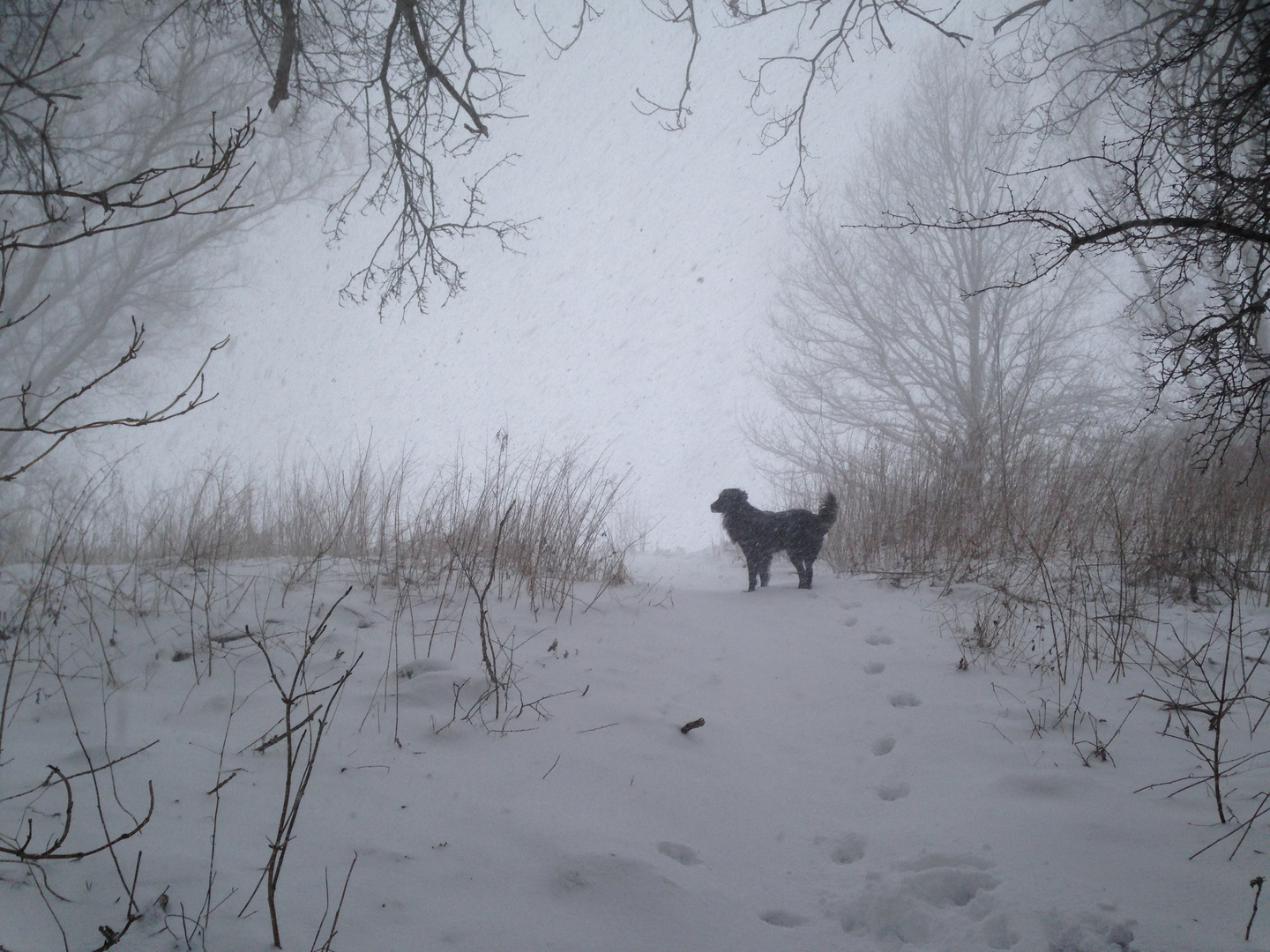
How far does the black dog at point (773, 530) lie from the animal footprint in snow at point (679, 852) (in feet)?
10.7

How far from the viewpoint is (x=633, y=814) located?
5.52 ft

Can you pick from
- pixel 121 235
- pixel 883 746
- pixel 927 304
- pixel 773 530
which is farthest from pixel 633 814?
pixel 121 235

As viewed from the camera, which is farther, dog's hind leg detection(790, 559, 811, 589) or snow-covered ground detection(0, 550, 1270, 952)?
dog's hind leg detection(790, 559, 811, 589)

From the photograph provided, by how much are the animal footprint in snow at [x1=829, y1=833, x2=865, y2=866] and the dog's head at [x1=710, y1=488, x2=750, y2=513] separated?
3345mm

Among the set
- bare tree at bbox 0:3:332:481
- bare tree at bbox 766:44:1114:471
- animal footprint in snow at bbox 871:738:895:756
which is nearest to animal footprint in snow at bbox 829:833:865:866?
animal footprint in snow at bbox 871:738:895:756

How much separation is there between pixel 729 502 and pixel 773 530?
1.49 ft

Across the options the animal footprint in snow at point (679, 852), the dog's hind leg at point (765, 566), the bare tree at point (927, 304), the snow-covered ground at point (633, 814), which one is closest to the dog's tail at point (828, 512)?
the dog's hind leg at point (765, 566)

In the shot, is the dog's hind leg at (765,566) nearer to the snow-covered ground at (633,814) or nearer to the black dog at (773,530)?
the black dog at (773,530)

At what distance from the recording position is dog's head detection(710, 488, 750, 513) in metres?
4.95

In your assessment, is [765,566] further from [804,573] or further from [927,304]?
[927,304]

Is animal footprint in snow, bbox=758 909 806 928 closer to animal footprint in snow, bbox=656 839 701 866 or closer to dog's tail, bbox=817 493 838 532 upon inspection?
animal footprint in snow, bbox=656 839 701 866

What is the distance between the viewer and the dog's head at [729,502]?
4.95 meters

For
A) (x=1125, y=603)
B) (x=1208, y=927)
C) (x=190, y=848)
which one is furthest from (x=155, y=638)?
(x=1125, y=603)

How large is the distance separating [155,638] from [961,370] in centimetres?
1189
